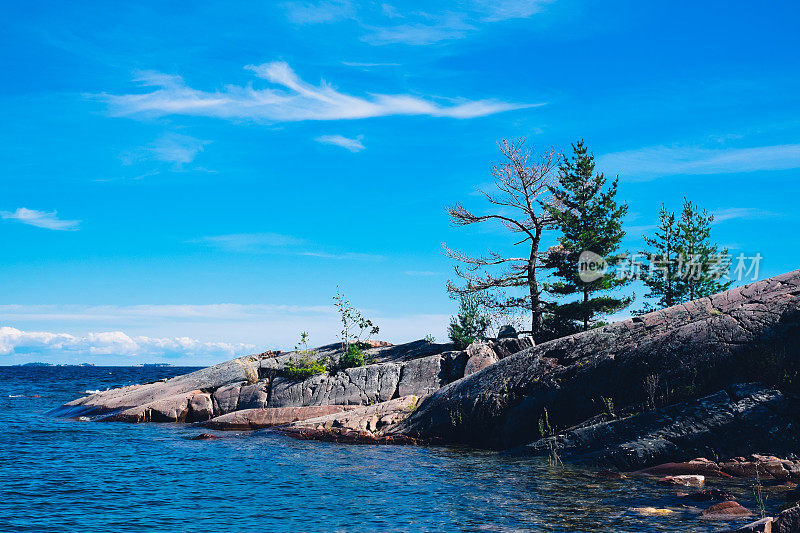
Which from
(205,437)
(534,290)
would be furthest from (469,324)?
(205,437)

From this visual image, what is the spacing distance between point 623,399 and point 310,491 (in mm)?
10478

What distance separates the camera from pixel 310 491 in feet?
47.9

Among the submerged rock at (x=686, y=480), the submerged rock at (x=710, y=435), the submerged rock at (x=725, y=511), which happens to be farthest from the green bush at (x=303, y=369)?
the submerged rock at (x=725, y=511)

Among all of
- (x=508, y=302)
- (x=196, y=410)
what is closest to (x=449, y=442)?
(x=508, y=302)

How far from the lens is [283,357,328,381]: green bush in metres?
30.9

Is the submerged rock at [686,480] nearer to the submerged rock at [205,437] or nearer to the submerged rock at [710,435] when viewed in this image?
the submerged rock at [710,435]

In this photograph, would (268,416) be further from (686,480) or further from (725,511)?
(725,511)

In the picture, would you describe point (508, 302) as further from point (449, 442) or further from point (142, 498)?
point (142, 498)

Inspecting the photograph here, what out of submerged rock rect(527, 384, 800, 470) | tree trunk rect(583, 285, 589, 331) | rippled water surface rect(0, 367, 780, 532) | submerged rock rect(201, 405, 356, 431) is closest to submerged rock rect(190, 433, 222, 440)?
rippled water surface rect(0, 367, 780, 532)

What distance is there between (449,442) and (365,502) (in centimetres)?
953

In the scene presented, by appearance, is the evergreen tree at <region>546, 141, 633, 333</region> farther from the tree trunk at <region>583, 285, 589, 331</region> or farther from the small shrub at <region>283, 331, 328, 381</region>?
the small shrub at <region>283, 331, 328, 381</region>

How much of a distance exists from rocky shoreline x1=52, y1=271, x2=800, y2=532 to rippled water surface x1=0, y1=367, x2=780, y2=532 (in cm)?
155

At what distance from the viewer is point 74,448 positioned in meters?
22.1

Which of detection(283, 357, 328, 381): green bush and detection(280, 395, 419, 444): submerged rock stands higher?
detection(283, 357, 328, 381): green bush
